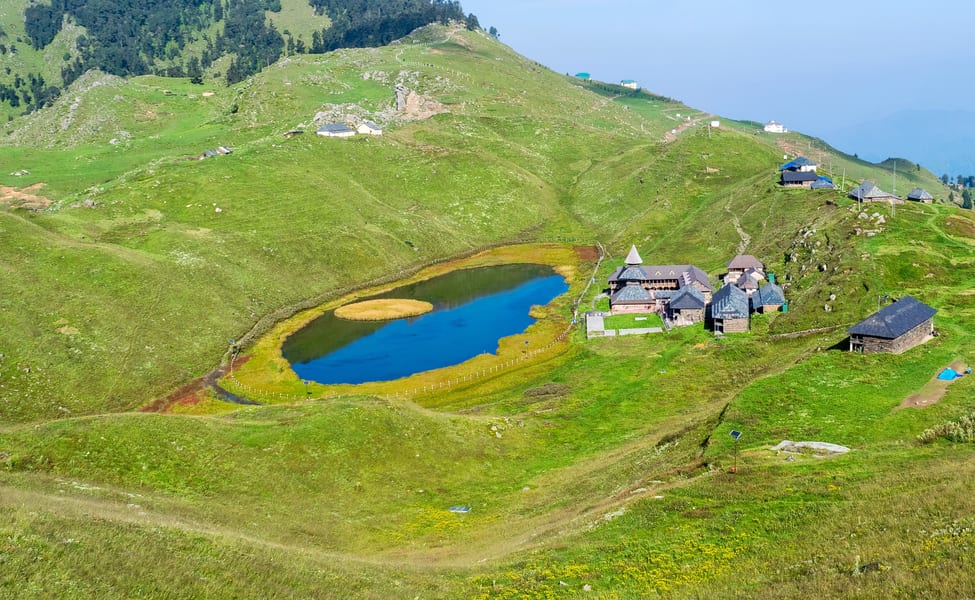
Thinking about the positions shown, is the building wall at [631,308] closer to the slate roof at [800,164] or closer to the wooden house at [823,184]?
the wooden house at [823,184]

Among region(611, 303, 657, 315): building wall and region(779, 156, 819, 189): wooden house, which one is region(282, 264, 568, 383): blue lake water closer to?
region(611, 303, 657, 315): building wall

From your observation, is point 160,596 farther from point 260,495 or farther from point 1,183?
point 1,183

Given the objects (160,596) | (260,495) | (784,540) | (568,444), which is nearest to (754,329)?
(568,444)

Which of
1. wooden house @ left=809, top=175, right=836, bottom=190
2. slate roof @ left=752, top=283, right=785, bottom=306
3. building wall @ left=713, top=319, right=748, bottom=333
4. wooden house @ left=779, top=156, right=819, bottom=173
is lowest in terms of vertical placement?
building wall @ left=713, top=319, right=748, bottom=333

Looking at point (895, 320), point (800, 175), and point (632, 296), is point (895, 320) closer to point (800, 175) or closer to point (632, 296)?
point (632, 296)

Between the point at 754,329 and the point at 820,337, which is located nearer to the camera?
the point at 820,337

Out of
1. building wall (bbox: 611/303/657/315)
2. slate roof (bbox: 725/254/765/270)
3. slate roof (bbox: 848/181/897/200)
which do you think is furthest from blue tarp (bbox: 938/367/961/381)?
slate roof (bbox: 848/181/897/200)
